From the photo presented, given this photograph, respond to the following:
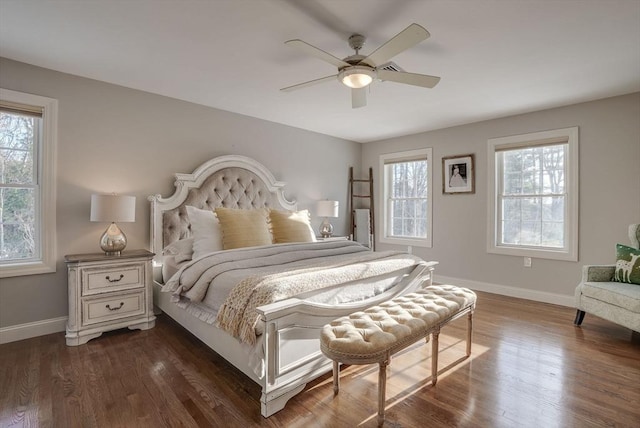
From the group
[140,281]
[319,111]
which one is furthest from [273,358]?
[319,111]

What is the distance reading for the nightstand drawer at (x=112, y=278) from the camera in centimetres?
270

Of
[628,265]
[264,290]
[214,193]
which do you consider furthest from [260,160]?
[628,265]

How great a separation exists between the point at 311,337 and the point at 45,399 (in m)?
1.63

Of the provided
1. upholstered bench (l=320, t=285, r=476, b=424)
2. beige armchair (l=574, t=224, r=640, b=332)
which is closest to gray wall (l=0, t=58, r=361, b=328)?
upholstered bench (l=320, t=285, r=476, b=424)

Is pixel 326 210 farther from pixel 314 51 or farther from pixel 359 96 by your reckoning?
pixel 314 51

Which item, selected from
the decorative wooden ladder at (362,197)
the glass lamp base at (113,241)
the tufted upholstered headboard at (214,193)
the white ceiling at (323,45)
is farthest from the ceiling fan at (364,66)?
the decorative wooden ladder at (362,197)

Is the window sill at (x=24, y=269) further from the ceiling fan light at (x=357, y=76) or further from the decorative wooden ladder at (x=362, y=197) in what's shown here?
the decorative wooden ladder at (x=362, y=197)

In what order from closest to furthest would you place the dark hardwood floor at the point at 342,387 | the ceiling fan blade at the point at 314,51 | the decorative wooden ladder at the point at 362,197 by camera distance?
the dark hardwood floor at the point at 342,387 → the ceiling fan blade at the point at 314,51 → the decorative wooden ladder at the point at 362,197

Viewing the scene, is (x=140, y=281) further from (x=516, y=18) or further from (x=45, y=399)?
(x=516, y=18)

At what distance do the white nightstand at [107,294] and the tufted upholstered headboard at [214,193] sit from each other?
1.42ft

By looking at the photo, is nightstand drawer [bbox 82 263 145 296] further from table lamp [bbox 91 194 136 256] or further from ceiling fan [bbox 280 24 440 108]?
ceiling fan [bbox 280 24 440 108]

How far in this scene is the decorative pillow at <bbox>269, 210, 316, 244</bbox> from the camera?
11.2 ft

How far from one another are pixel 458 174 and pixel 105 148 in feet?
14.6

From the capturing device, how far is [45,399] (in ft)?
6.26
